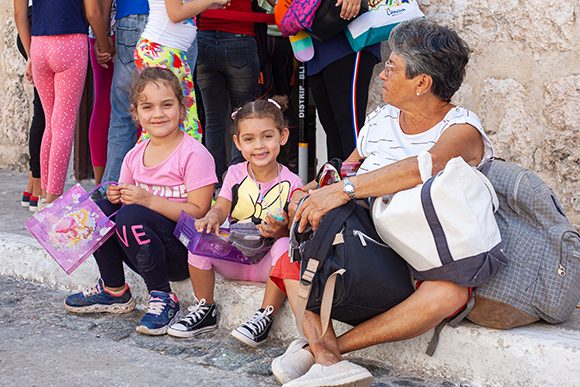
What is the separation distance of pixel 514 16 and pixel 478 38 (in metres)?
0.19

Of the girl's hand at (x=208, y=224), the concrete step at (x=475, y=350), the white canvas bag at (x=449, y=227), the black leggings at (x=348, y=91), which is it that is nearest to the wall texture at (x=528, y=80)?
the black leggings at (x=348, y=91)

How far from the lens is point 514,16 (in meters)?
3.92

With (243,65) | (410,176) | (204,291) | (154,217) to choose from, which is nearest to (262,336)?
(204,291)

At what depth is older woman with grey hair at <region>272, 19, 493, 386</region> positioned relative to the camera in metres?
2.62

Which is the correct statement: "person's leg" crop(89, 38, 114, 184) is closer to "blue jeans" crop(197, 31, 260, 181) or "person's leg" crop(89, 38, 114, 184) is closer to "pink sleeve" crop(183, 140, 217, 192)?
"blue jeans" crop(197, 31, 260, 181)

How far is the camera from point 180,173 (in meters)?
3.41

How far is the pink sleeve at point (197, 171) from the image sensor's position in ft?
11.1

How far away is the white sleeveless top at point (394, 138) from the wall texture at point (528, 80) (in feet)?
3.44

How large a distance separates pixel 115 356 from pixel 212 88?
6.13 ft

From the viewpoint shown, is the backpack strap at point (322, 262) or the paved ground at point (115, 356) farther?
the paved ground at point (115, 356)

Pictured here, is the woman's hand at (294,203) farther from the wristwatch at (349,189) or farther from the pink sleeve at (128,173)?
the pink sleeve at (128,173)

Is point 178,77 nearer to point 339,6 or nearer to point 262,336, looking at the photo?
A: point 339,6

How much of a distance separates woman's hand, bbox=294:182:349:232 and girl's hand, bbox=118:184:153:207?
29.6 inches

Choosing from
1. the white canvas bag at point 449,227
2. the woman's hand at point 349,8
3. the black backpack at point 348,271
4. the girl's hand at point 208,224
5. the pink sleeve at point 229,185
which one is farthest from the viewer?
the woman's hand at point 349,8
